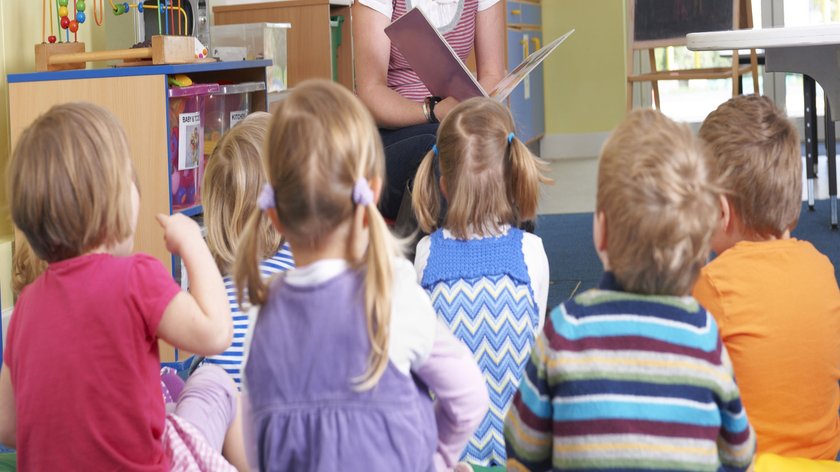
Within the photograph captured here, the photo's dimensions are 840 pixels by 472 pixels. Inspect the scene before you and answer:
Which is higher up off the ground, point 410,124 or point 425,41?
point 425,41

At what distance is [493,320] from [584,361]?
61cm

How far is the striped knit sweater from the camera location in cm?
96

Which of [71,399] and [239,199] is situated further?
[239,199]

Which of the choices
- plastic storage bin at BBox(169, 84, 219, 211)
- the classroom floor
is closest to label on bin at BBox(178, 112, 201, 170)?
plastic storage bin at BBox(169, 84, 219, 211)

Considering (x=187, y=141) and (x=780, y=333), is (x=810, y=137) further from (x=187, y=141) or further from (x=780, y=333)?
(x=780, y=333)

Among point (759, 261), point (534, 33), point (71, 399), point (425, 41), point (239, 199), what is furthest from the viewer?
point (534, 33)

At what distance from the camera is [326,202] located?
0.95 metres

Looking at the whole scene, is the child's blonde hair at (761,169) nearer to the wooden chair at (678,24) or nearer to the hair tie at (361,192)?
the hair tie at (361,192)

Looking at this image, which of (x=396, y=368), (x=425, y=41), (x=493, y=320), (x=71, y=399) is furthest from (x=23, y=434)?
(x=425, y=41)

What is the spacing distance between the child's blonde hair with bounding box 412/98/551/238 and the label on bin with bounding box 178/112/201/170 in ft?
2.79

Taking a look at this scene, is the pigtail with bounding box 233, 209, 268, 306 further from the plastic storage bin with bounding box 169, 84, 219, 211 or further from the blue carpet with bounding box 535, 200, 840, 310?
the blue carpet with bounding box 535, 200, 840, 310

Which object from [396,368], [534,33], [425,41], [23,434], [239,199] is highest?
[534,33]

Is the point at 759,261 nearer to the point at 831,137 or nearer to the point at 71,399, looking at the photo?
the point at 71,399

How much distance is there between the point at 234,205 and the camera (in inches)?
62.1
